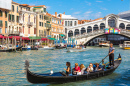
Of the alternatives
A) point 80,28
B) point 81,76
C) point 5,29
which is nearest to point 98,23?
point 80,28

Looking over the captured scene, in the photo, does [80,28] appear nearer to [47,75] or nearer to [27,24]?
[27,24]

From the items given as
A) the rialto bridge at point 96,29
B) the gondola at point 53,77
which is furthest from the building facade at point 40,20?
the gondola at point 53,77

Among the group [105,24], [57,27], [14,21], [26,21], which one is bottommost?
[14,21]

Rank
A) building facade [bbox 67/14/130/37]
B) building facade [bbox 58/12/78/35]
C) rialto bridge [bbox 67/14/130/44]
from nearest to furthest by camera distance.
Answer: rialto bridge [bbox 67/14/130/44] < building facade [bbox 67/14/130/37] < building facade [bbox 58/12/78/35]

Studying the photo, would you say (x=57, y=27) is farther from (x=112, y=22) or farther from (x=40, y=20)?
(x=112, y=22)

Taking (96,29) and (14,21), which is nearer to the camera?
(14,21)

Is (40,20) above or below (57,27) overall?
above

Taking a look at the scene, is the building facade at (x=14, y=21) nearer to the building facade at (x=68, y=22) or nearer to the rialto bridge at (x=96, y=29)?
the rialto bridge at (x=96, y=29)

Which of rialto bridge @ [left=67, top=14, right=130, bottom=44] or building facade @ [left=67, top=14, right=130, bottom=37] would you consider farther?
building facade @ [left=67, top=14, right=130, bottom=37]

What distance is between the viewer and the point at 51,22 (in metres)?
39.6

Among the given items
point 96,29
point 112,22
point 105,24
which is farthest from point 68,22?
point 112,22

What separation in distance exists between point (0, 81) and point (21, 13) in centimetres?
2216

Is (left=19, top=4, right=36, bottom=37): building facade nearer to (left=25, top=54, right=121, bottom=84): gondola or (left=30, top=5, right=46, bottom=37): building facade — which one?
(left=30, top=5, right=46, bottom=37): building facade

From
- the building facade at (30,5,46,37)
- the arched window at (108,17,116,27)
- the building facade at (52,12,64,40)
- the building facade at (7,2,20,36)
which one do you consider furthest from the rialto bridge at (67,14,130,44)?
the building facade at (7,2,20,36)
